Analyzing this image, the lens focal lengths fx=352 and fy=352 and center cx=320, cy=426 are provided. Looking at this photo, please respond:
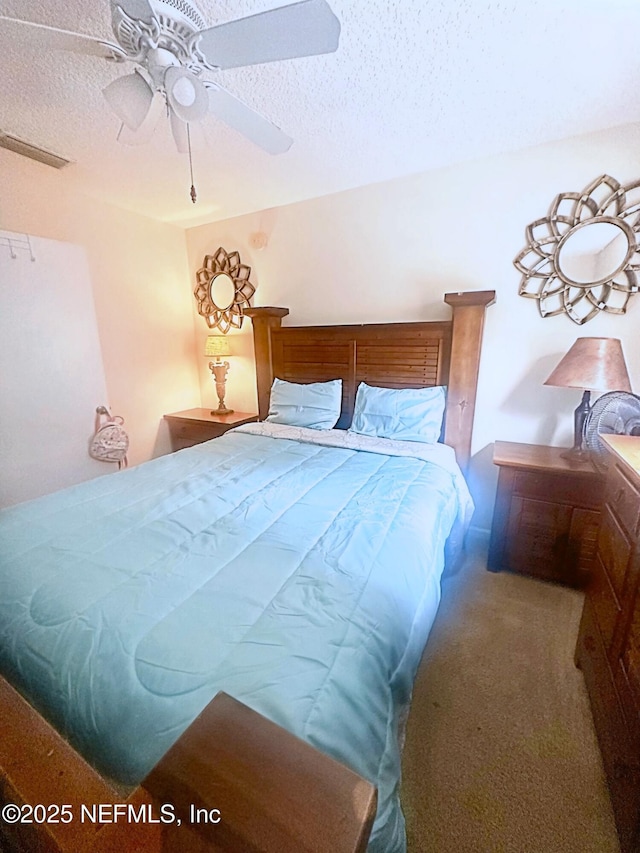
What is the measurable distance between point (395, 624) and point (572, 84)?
234 centimetres

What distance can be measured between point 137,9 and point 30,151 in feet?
5.86

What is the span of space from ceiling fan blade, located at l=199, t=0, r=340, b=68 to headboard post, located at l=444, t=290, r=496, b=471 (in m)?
1.40

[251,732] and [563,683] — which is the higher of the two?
[251,732]

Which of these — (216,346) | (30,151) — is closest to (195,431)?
(216,346)

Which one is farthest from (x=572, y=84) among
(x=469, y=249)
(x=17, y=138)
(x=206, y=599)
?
(x=17, y=138)

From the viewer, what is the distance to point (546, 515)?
6.43ft

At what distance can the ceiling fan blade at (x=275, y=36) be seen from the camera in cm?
96

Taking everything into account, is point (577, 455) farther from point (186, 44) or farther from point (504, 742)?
point (186, 44)

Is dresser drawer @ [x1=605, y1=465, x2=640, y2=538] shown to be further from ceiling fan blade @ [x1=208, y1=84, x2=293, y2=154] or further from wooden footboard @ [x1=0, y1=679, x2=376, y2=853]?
ceiling fan blade @ [x1=208, y1=84, x2=293, y2=154]

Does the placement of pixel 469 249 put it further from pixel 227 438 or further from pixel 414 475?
pixel 227 438

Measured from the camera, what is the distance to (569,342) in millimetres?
2127

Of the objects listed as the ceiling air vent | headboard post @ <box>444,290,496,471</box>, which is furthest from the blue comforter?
the ceiling air vent

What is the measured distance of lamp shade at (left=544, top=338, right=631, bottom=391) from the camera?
1780 mm

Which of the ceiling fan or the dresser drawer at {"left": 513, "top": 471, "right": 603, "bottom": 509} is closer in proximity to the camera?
Answer: the ceiling fan
